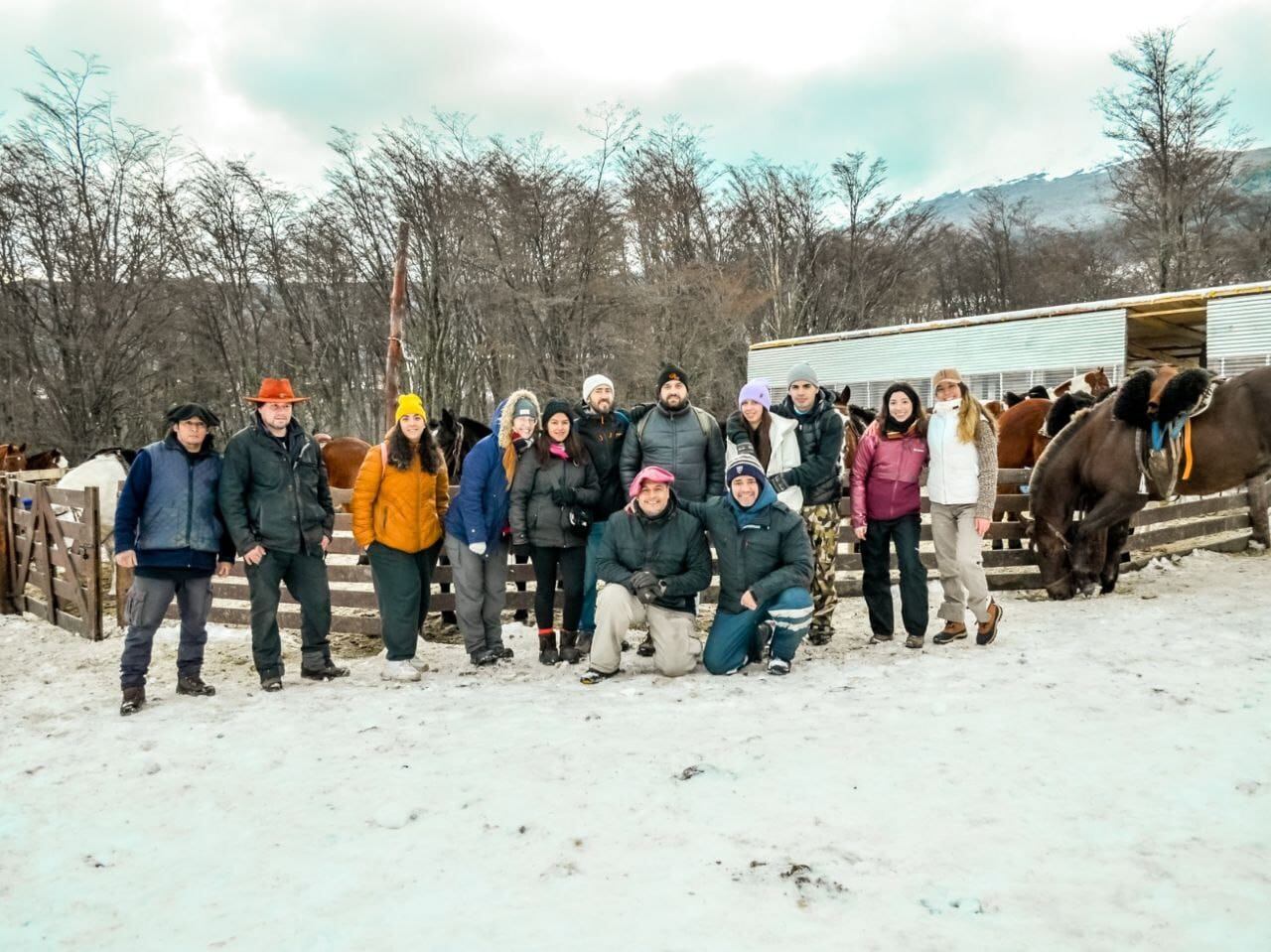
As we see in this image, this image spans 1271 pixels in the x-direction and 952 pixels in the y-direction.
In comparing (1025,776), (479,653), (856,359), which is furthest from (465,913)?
(856,359)

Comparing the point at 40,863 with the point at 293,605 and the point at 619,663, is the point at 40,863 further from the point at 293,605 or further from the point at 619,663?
the point at 293,605

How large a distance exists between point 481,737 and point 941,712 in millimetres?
2240

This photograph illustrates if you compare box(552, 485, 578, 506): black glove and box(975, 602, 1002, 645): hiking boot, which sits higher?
box(552, 485, 578, 506): black glove

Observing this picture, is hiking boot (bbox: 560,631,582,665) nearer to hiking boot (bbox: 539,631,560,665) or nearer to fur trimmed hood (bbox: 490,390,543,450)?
hiking boot (bbox: 539,631,560,665)

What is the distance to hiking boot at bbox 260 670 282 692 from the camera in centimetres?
483

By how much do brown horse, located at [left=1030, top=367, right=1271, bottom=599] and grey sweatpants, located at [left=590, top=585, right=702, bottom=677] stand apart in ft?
12.3

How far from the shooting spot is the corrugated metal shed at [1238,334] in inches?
574

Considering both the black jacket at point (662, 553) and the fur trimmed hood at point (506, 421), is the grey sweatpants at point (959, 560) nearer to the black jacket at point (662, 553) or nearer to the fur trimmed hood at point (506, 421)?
the black jacket at point (662, 553)

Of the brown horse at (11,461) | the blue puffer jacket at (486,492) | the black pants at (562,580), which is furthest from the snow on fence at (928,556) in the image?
the brown horse at (11,461)

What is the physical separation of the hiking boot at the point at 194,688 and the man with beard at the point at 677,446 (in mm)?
2806

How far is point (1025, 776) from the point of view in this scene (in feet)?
10.4

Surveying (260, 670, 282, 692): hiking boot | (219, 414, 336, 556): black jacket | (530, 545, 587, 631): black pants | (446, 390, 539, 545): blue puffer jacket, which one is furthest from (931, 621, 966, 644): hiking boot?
(260, 670, 282, 692): hiking boot

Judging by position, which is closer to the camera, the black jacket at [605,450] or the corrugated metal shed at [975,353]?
the black jacket at [605,450]

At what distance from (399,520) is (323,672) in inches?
42.2
